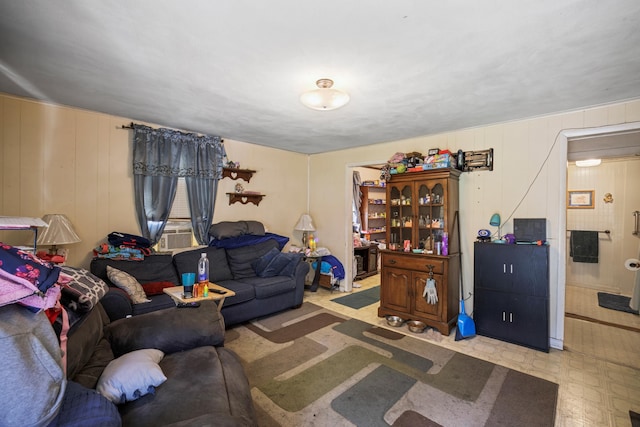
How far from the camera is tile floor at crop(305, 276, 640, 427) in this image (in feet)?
6.68

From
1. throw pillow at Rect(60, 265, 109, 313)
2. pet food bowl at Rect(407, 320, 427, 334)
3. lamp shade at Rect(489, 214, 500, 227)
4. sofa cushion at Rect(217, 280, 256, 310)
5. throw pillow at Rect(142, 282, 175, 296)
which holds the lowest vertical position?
pet food bowl at Rect(407, 320, 427, 334)

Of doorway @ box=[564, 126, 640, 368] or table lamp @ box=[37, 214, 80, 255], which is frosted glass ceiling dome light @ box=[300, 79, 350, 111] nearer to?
table lamp @ box=[37, 214, 80, 255]

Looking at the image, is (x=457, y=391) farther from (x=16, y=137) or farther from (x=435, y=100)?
(x=16, y=137)

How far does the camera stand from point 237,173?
14.5 ft

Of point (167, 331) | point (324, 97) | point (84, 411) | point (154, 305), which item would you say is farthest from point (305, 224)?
point (84, 411)

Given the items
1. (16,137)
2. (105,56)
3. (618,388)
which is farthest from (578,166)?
(16,137)

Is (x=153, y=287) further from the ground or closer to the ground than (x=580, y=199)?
closer to the ground

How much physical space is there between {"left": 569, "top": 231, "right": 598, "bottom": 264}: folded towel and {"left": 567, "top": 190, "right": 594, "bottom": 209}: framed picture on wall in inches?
18.8

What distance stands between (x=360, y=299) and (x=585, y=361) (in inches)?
102

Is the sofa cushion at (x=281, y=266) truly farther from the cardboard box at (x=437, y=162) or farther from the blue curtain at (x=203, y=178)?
the cardboard box at (x=437, y=162)

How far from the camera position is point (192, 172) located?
12.5ft

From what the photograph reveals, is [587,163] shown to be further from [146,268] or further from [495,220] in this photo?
[146,268]

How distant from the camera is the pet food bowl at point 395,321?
3480 millimetres

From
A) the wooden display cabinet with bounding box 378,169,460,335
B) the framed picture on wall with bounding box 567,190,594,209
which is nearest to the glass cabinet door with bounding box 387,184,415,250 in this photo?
the wooden display cabinet with bounding box 378,169,460,335
